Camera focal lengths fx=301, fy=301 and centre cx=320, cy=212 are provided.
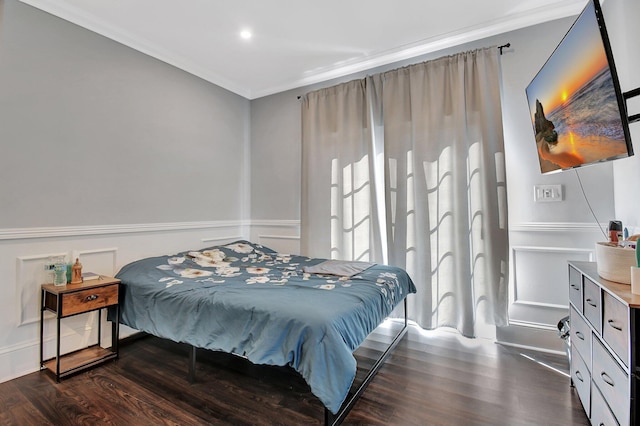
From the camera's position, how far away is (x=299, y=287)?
2.11 meters

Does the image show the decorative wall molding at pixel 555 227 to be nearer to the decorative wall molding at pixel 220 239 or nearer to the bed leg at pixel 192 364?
the bed leg at pixel 192 364

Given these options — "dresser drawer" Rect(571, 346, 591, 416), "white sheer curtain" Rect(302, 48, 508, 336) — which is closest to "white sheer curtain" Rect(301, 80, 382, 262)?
"white sheer curtain" Rect(302, 48, 508, 336)

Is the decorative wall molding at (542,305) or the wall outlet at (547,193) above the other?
the wall outlet at (547,193)

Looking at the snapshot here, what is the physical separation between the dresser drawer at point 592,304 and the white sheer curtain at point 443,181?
3.19ft

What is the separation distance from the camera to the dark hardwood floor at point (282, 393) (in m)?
1.65

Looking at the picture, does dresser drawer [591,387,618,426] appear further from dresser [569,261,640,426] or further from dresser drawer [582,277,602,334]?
dresser drawer [582,277,602,334]

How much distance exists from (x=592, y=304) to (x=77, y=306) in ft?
9.96

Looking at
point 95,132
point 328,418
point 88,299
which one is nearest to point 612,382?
point 328,418

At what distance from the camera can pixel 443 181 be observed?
108 inches

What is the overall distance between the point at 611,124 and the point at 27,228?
3.51 metres

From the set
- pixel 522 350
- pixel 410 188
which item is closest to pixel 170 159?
pixel 410 188

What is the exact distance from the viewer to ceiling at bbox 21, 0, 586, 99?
2.33 m

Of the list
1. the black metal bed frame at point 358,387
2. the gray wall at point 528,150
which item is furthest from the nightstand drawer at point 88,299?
the gray wall at point 528,150

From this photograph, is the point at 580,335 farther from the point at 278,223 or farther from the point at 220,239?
the point at 220,239
